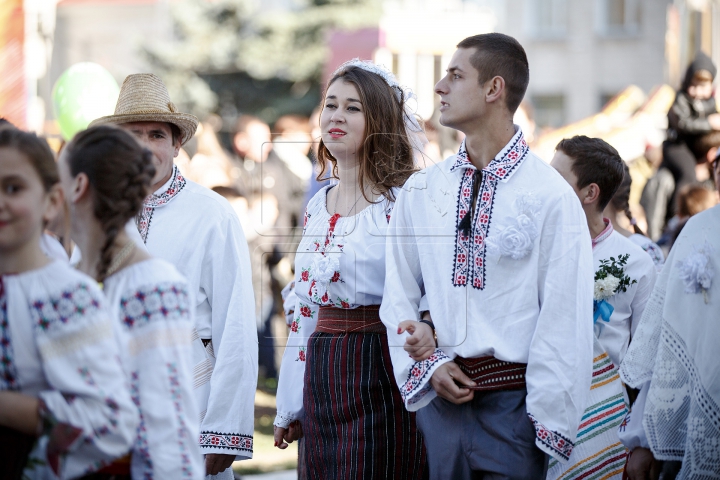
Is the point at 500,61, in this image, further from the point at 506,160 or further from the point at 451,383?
the point at 451,383

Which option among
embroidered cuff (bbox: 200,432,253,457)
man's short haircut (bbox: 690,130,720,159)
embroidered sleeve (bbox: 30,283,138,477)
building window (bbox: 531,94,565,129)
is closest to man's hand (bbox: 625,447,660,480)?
embroidered cuff (bbox: 200,432,253,457)

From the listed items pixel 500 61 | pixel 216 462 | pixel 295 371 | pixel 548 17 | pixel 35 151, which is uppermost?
pixel 548 17

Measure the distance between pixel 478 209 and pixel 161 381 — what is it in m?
1.42

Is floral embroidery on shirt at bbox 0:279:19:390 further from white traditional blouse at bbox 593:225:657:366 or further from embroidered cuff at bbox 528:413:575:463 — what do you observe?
white traditional blouse at bbox 593:225:657:366

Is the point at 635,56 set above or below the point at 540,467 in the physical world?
→ above

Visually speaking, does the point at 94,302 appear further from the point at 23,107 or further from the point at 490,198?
the point at 23,107

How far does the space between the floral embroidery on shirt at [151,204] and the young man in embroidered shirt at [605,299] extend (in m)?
1.81

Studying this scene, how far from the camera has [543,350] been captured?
307 cm

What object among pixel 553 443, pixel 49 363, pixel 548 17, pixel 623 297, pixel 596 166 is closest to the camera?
pixel 49 363

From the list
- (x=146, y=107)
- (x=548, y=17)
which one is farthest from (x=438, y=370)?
(x=548, y=17)

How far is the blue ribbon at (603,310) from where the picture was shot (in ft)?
13.2

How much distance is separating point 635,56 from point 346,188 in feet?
90.6

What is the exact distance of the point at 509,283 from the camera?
3186mm

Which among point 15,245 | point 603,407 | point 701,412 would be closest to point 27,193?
point 15,245
